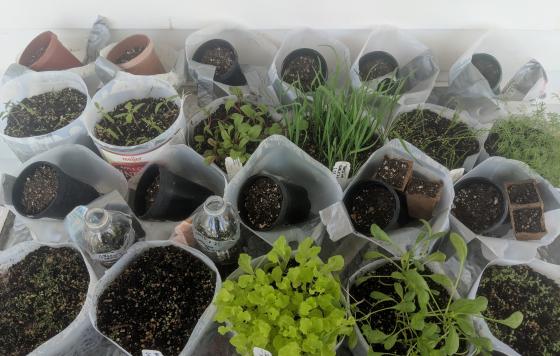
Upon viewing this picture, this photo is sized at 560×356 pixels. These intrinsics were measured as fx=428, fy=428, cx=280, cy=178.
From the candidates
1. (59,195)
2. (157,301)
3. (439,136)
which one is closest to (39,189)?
(59,195)

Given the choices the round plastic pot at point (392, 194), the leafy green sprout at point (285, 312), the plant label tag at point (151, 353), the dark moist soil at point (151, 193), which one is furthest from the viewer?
the dark moist soil at point (151, 193)

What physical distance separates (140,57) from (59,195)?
0.50m

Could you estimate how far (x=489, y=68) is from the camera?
137 cm

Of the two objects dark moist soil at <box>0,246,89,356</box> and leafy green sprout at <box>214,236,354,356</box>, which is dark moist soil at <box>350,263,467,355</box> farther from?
dark moist soil at <box>0,246,89,356</box>

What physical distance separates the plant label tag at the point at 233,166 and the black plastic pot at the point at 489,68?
851 mm

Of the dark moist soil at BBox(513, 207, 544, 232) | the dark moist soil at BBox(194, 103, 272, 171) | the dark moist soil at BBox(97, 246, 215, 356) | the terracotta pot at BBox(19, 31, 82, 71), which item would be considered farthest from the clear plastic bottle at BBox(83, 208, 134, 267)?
the dark moist soil at BBox(513, 207, 544, 232)

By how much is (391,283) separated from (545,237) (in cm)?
41

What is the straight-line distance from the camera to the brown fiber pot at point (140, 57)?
1.32 m

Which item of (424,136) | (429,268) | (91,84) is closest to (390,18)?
(424,136)

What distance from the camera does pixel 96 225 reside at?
37.4 inches

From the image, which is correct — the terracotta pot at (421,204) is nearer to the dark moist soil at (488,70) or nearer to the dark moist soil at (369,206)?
Result: the dark moist soil at (369,206)

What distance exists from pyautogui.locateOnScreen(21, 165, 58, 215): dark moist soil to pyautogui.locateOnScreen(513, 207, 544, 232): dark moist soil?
3.84 ft

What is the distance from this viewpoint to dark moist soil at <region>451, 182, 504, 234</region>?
1.09 metres

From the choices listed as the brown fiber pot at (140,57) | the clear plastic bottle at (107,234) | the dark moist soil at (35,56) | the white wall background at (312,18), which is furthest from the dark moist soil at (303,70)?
the dark moist soil at (35,56)
